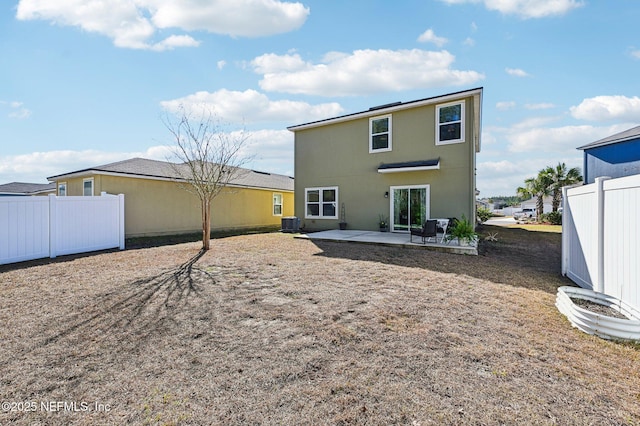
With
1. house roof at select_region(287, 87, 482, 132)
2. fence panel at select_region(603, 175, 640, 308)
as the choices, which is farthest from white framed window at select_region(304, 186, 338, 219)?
fence panel at select_region(603, 175, 640, 308)

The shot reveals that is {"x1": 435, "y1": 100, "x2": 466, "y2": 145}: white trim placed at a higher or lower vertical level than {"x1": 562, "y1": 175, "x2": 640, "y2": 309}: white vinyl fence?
higher

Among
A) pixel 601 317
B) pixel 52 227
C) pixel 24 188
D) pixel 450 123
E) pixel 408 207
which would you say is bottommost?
pixel 601 317

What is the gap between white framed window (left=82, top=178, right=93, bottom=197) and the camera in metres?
14.0

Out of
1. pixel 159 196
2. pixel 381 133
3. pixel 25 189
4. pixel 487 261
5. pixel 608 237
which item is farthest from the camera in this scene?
pixel 25 189

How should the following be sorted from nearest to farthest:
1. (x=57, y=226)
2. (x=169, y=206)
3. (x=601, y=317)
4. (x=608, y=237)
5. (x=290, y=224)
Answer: (x=601, y=317)
(x=608, y=237)
(x=57, y=226)
(x=169, y=206)
(x=290, y=224)

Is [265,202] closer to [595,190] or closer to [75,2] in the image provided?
[75,2]

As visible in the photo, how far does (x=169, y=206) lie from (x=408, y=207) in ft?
39.5

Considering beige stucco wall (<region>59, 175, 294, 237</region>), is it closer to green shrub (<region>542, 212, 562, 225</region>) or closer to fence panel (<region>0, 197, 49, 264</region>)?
fence panel (<region>0, 197, 49, 264</region>)

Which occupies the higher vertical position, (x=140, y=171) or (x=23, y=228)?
(x=140, y=171)

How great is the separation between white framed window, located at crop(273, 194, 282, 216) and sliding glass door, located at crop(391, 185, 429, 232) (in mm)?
10707

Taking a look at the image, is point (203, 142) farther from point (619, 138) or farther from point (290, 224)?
point (619, 138)

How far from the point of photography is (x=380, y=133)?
14.5m

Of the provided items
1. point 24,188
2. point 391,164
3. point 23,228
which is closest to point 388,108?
point 391,164

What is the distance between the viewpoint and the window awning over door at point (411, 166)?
12576 mm
